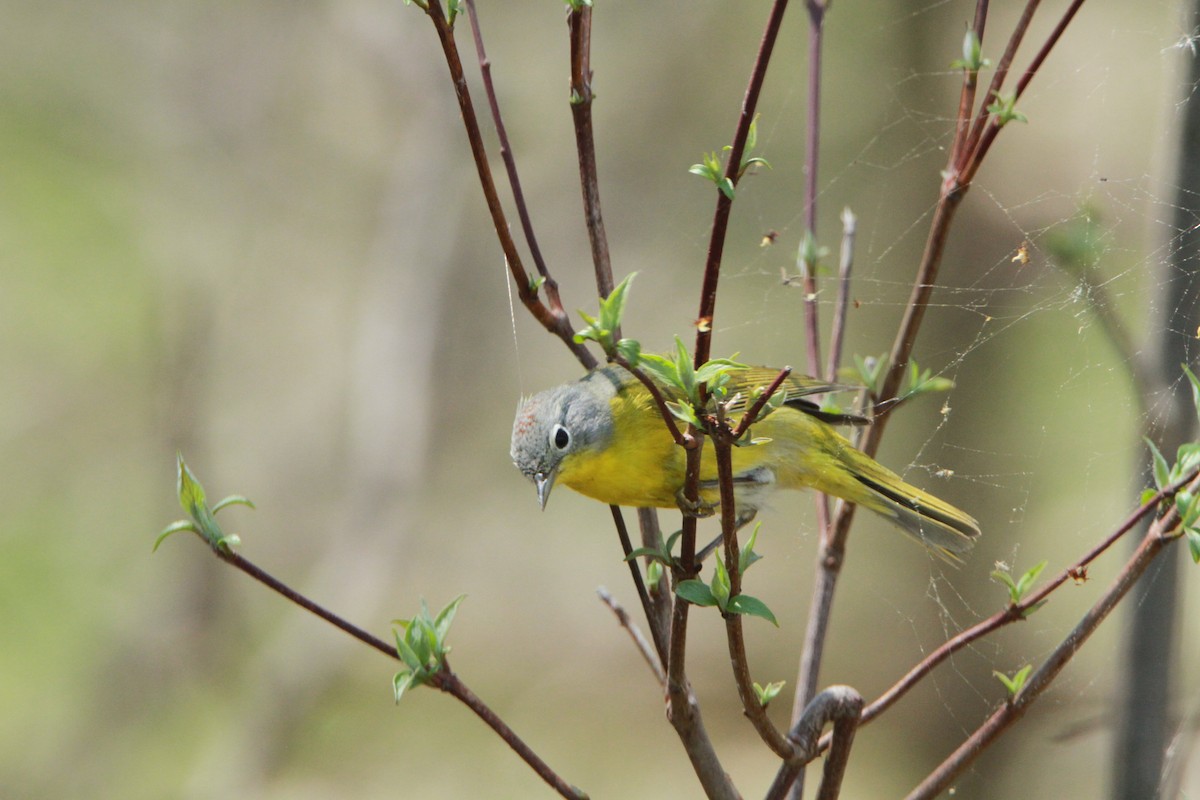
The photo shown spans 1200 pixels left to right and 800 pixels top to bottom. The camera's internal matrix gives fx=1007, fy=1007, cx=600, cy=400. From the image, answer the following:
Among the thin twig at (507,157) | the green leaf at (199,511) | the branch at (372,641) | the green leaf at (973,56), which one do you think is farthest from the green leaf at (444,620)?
the green leaf at (973,56)

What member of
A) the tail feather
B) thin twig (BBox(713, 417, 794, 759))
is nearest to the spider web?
the tail feather

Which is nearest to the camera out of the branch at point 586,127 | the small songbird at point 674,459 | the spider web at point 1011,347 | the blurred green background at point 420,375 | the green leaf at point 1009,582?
the green leaf at point 1009,582

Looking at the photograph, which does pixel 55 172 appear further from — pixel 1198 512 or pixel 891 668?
pixel 1198 512

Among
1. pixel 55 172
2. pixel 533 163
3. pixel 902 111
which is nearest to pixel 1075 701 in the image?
pixel 902 111

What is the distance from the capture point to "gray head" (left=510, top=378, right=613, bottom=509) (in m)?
2.07

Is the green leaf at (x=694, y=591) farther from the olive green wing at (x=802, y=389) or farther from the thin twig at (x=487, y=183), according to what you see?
the olive green wing at (x=802, y=389)

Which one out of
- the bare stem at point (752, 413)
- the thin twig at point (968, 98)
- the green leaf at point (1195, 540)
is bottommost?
the green leaf at point (1195, 540)

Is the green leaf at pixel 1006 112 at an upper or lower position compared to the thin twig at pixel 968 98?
lower

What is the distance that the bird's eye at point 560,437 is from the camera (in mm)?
2061

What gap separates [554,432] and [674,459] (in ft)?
0.83

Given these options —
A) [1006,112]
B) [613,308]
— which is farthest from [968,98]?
[613,308]

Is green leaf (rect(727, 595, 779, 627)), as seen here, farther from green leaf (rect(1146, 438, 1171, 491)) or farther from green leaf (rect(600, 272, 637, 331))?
green leaf (rect(1146, 438, 1171, 491))

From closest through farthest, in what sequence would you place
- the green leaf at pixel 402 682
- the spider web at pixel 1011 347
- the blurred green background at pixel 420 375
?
the green leaf at pixel 402 682, the spider web at pixel 1011 347, the blurred green background at pixel 420 375

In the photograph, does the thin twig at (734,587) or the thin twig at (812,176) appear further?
the thin twig at (812,176)
